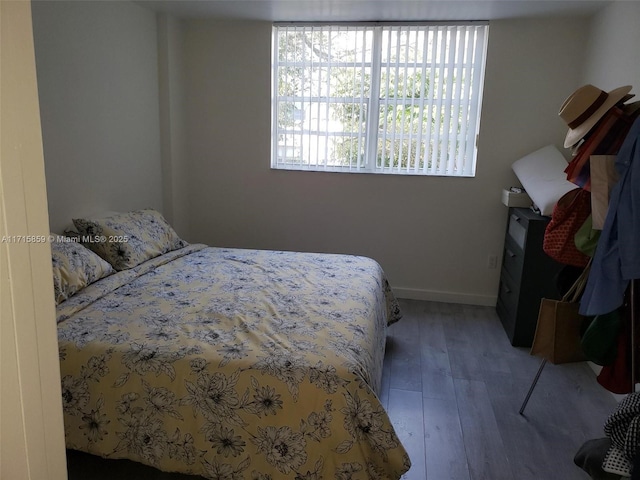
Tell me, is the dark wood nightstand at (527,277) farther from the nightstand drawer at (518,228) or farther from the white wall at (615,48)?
the white wall at (615,48)

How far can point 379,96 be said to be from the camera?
12.4 feet

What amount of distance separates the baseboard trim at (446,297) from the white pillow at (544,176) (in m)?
1.05

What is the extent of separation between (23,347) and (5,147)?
26cm

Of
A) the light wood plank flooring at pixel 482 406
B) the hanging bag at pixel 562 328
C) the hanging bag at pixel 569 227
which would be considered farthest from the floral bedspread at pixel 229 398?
the hanging bag at pixel 569 227

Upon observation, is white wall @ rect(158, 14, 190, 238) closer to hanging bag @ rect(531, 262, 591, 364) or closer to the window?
the window

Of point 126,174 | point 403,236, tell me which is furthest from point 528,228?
point 126,174

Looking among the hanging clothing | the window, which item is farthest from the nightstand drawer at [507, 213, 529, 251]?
the hanging clothing

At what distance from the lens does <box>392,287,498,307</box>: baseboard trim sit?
Answer: 3.91 metres

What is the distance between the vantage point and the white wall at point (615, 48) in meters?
2.59

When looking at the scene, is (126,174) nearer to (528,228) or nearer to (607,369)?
(528,228)

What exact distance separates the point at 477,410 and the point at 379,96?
2.49 metres

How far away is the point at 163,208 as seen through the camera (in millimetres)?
3990

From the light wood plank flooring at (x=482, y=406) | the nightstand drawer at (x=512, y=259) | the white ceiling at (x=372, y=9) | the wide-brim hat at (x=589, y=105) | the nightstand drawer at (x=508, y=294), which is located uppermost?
the white ceiling at (x=372, y=9)

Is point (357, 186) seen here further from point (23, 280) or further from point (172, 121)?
point (23, 280)
